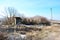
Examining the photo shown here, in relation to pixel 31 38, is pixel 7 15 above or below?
above

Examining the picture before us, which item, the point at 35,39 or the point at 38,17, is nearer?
the point at 35,39

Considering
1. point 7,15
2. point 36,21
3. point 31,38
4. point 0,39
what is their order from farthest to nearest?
1. point 7,15
2. point 36,21
3. point 31,38
4. point 0,39

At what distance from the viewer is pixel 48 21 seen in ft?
93.6

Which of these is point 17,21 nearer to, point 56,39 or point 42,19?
point 42,19

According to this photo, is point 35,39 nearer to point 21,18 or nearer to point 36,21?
point 36,21

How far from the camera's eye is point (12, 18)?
30.0m

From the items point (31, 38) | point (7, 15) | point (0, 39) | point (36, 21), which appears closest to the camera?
point (0, 39)

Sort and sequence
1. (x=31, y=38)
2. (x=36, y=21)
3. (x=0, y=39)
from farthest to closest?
(x=36, y=21), (x=31, y=38), (x=0, y=39)

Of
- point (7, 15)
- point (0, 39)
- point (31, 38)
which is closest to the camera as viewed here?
point (0, 39)

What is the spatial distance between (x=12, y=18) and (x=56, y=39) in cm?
1903

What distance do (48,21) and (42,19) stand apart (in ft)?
4.80

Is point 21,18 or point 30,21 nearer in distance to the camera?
point 30,21

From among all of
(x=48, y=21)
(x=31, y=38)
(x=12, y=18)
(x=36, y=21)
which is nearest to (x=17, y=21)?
(x=12, y=18)

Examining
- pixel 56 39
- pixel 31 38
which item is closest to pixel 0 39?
pixel 31 38
